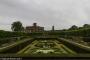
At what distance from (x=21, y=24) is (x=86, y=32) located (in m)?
33.0

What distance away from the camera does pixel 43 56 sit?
4285 mm

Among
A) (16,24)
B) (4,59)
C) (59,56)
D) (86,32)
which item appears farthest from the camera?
(16,24)

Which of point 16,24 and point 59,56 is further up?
point 16,24

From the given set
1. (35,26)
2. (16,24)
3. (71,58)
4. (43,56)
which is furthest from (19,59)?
(35,26)

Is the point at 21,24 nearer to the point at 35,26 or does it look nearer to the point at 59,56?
the point at 35,26

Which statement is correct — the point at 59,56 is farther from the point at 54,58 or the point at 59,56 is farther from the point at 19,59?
the point at 19,59

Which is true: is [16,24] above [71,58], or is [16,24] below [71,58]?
above

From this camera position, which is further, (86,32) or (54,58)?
(86,32)

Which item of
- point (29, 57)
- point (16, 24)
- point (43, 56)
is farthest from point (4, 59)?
point (16, 24)

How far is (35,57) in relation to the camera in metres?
4.27

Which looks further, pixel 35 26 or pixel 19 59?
pixel 35 26

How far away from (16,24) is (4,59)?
5526 centimetres

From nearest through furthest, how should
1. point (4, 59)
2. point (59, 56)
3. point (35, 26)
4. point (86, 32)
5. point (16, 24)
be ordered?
point (4, 59) < point (59, 56) < point (86, 32) < point (16, 24) < point (35, 26)

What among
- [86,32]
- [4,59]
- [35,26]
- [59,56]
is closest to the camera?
[4,59]
